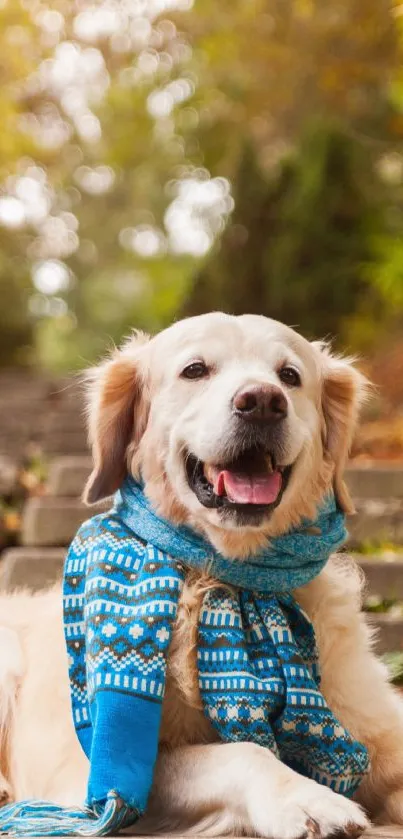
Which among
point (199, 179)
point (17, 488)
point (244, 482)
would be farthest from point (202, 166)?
point (244, 482)

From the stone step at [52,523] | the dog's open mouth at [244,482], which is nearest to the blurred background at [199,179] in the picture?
the stone step at [52,523]

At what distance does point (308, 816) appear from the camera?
83.7 inches

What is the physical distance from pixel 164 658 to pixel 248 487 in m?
0.51

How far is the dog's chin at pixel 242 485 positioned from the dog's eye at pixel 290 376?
28 centimetres

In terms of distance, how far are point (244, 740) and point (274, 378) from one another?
100 cm

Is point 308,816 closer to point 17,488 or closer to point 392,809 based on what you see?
point 392,809

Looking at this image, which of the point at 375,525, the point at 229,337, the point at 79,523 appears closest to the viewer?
the point at 229,337

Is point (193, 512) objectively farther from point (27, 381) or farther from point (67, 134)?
point (67, 134)

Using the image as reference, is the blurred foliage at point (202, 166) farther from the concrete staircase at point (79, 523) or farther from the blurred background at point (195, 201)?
the concrete staircase at point (79, 523)

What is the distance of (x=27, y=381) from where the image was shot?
13.2 meters

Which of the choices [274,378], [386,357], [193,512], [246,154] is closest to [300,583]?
[193,512]

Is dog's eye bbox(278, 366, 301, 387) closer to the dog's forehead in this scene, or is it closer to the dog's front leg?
the dog's forehead

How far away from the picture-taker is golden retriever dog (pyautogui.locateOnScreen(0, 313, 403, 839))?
98.6 inches

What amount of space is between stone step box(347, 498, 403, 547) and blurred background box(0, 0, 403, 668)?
0.04ft
